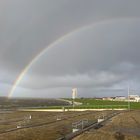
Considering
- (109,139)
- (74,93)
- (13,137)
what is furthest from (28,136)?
(74,93)

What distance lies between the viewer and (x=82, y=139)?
32.6 meters

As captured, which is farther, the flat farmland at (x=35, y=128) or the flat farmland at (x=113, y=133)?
the flat farmland at (x=35, y=128)

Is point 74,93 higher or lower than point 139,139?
higher

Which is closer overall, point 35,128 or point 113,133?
point 113,133

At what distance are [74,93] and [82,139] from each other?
270ft

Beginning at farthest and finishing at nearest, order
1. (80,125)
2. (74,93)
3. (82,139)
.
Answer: (74,93), (80,125), (82,139)

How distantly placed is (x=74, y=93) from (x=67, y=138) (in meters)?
82.1

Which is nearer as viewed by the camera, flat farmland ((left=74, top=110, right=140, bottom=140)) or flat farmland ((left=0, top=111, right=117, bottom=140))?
flat farmland ((left=74, top=110, right=140, bottom=140))

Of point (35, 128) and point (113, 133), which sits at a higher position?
point (35, 128)

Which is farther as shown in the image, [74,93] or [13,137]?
[74,93]

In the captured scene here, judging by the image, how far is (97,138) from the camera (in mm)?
33844

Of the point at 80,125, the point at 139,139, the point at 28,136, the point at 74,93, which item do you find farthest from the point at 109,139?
the point at 74,93

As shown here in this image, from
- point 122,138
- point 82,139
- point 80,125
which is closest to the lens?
point 82,139

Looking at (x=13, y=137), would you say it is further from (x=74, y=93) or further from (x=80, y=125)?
(x=74, y=93)
